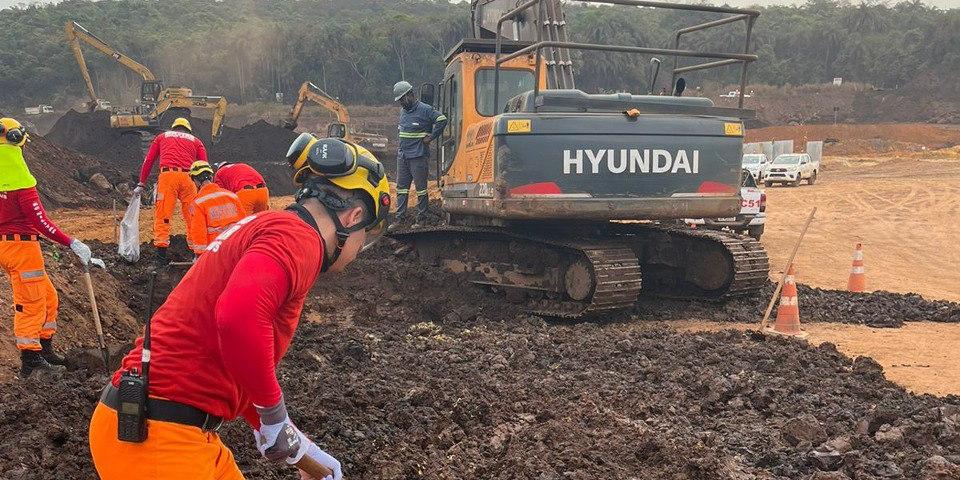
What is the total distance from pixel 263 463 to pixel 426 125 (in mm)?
7067

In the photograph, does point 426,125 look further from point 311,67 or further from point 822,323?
point 311,67

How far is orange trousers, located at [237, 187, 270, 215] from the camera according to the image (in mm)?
9086

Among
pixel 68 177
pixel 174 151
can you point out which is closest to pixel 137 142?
pixel 68 177

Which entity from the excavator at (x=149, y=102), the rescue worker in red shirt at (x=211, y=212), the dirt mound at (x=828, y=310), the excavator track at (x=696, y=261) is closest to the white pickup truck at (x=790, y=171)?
the excavator at (x=149, y=102)

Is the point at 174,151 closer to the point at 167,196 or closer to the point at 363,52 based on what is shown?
the point at 167,196

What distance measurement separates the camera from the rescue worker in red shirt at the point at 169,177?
9.57m

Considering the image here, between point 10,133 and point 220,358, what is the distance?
467cm

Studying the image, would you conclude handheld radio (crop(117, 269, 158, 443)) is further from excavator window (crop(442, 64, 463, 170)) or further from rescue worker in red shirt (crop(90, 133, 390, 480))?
excavator window (crop(442, 64, 463, 170))

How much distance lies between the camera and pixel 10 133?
5934 millimetres

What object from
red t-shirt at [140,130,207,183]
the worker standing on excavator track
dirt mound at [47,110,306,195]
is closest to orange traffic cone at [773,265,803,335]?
the worker standing on excavator track

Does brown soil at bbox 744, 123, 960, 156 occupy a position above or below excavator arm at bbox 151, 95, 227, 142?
below

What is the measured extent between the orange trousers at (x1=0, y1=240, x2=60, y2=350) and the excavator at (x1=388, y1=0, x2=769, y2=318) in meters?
3.93

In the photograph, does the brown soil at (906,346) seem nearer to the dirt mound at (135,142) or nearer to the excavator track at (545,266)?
the excavator track at (545,266)

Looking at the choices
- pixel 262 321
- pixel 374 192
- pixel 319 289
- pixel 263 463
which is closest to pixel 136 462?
pixel 262 321
